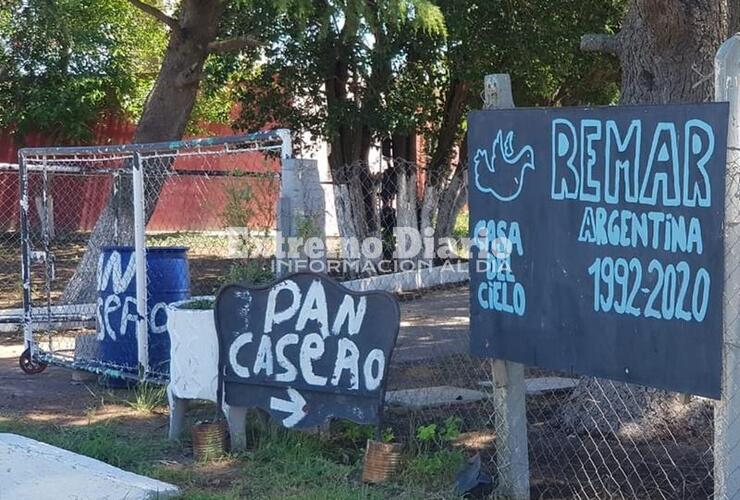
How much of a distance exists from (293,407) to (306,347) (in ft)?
1.16

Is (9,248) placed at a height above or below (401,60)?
below

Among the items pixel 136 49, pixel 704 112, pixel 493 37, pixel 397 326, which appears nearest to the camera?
pixel 704 112

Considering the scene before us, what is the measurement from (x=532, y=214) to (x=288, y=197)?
6.58ft

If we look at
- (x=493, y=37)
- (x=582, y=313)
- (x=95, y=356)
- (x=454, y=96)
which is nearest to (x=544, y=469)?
(x=582, y=313)

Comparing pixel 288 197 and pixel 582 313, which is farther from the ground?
pixel 288 197

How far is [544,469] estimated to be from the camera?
226 inches

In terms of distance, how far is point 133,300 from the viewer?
7.98 meters

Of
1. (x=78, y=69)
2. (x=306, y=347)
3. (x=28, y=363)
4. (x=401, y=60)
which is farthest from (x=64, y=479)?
(x=78, y=69)

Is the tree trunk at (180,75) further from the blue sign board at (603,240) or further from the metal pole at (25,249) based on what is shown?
the blue sign board at (603,240)

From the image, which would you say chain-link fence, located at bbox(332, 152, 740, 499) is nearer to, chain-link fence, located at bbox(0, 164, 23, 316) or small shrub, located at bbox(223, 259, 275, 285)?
small shrub, located at bbox(223, 259, 275, 285)

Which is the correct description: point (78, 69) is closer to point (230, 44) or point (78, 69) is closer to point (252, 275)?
point (230, 44)

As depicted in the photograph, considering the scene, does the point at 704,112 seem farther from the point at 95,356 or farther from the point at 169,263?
the point at 95,356

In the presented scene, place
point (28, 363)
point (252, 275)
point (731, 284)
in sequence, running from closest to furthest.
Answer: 1. point (731, 284)
2. point (252, 275)
3. point (28, 363)

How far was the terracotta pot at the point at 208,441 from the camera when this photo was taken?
19.7 ft
